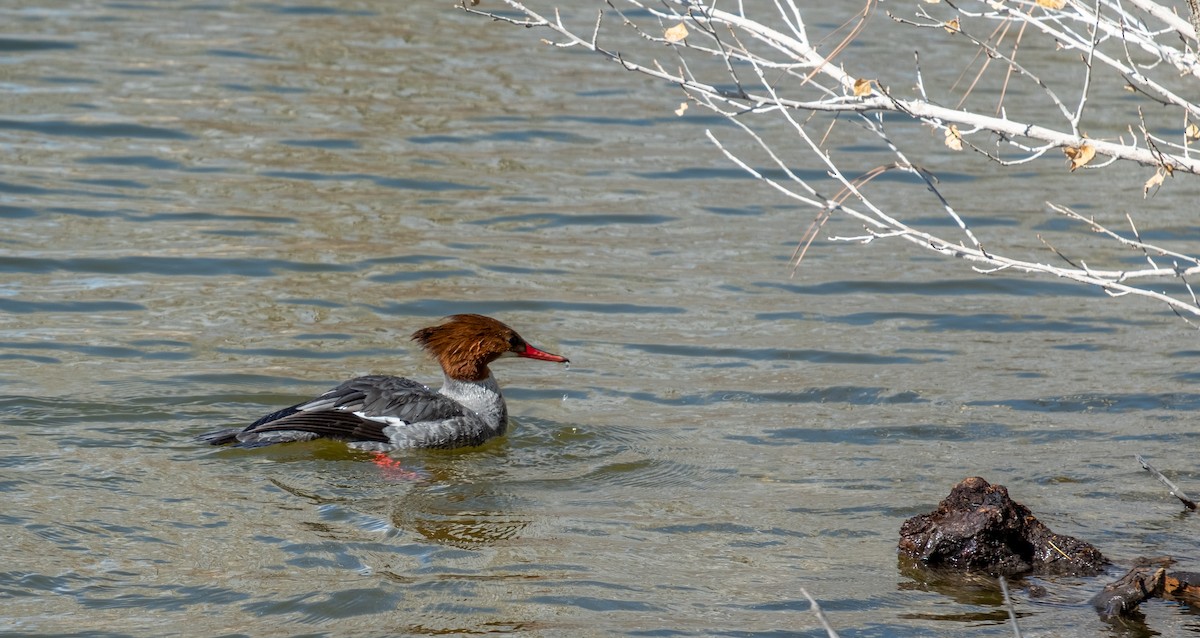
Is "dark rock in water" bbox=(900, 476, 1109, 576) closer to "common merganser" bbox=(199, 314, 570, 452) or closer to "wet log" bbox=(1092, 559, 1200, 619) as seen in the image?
"wet log" bbox=(1092, 559, 1200, 619)

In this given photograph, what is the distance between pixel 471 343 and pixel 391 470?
1260 millimetres

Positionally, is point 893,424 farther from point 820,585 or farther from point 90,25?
point 90,25

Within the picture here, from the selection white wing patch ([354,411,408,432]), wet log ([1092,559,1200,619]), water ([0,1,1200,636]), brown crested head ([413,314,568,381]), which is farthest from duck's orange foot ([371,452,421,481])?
wet log ([1092,559,1200,619])

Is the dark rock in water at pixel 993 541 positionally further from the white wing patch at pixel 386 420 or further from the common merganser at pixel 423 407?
the white wing patch at pixel 386 420

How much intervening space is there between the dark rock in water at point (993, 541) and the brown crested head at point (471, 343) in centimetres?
335

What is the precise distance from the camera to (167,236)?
12.7m

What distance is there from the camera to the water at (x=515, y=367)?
694cm

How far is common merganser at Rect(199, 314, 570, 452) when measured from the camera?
8.87m

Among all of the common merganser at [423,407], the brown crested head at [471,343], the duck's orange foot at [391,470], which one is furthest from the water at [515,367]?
the brown crested head at [471,343]

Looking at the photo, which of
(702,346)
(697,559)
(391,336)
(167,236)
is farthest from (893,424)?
(167,236)

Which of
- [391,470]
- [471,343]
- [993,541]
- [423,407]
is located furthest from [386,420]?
[993,541]

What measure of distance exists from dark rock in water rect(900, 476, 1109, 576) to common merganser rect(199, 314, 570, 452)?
3099 mm

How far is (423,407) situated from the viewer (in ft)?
31.4

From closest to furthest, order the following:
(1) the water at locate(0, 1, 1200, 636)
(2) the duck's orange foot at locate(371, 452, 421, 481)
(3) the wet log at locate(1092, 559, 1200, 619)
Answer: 1. (3) the wet log at locate(1092, 559, 1200, 619)
2. (1) the water at locate(0, 1, 1200, 636)
3. (2) the duck's orange foot at locate(371, 452, 421, 481)
